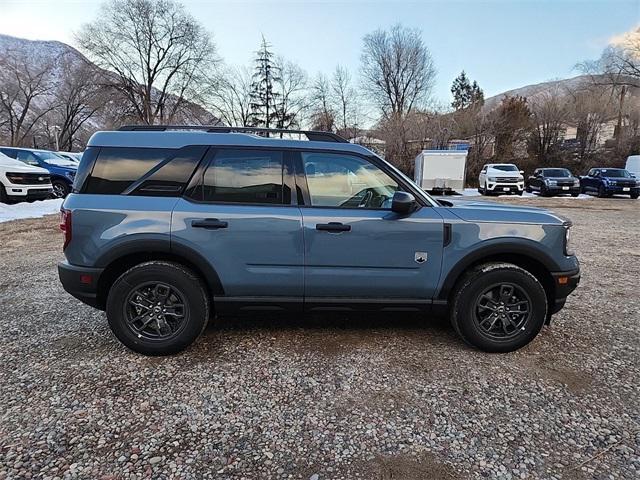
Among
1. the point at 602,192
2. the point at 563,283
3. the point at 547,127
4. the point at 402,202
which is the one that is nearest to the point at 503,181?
the point at 602,192

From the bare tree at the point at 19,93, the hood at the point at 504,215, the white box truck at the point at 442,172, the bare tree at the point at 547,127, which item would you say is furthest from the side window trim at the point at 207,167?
the bare tree at the point at 19,93

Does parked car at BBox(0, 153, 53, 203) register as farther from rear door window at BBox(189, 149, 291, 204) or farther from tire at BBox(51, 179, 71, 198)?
rear door window at BBox(189, 149, 291, 204)

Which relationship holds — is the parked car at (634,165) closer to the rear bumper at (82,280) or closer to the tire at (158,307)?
the tire at (158,307)

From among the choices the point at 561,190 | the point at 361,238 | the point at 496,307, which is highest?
the point at 361,238

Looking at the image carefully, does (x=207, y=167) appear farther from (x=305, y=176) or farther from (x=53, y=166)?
(x=53, y=166)

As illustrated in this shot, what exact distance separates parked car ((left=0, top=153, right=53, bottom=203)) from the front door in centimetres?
1241

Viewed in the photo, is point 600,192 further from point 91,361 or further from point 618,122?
point 91,361

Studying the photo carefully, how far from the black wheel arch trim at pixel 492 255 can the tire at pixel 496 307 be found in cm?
7

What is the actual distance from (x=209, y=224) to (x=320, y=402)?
1514 mm

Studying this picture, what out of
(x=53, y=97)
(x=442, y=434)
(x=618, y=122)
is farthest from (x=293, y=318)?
(x=53, y=97)

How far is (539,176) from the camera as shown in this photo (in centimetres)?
2156

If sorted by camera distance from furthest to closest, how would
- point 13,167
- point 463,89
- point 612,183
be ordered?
point 463,89 → point 612,183 → point 13,167

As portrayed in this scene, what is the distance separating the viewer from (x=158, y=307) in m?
3.12

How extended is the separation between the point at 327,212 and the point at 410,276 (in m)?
0.83
